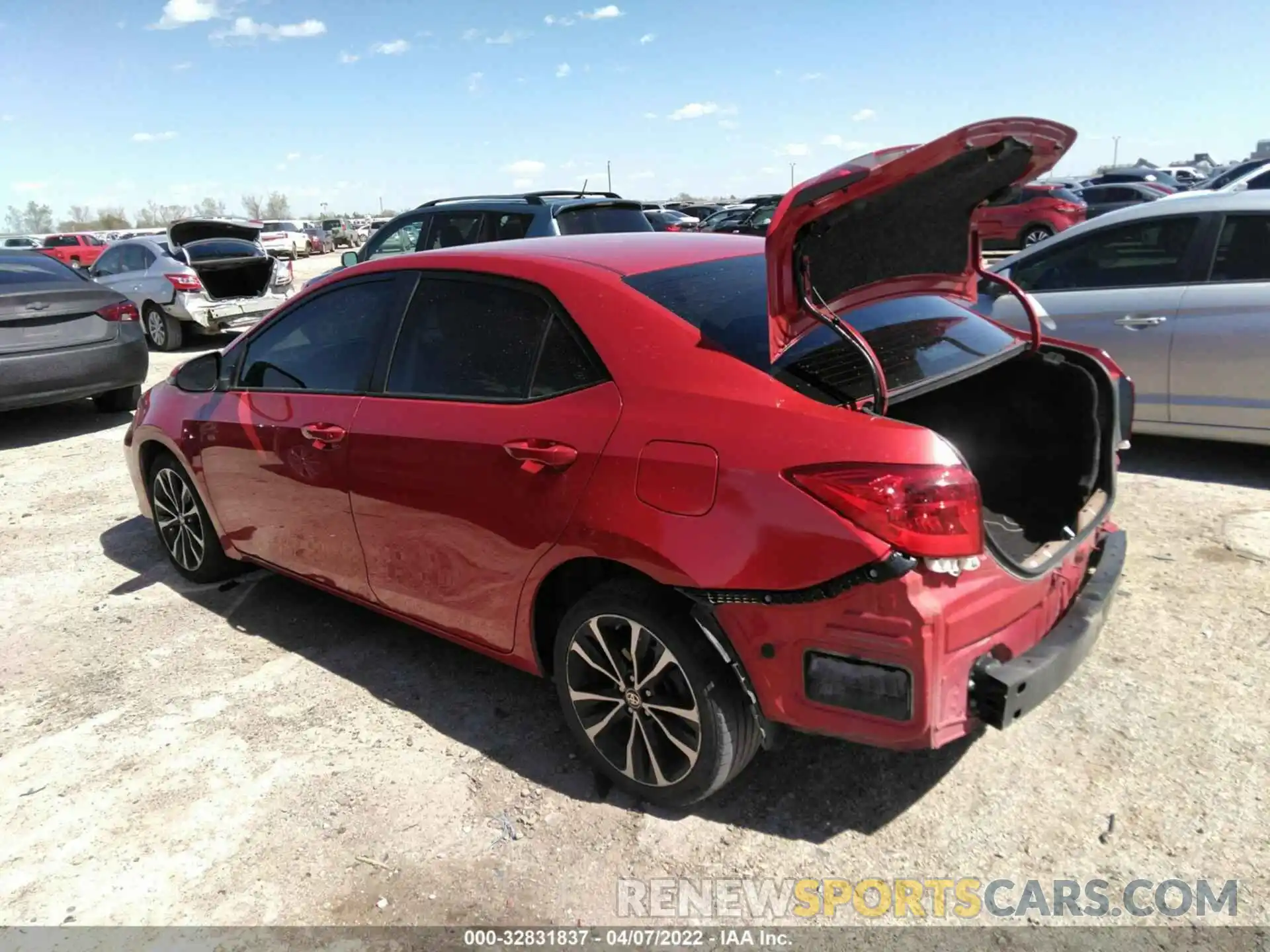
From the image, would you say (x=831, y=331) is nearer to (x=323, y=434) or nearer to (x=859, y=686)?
(x=859, y=686)

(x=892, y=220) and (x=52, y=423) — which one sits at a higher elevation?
(x=892, y=220)

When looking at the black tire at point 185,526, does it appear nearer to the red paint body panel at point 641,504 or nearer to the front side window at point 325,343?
the front side window at point 325,343

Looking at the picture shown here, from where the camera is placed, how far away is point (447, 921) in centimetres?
242

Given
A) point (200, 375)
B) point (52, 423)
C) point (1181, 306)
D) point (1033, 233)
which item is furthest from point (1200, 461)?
point (1033, 233)

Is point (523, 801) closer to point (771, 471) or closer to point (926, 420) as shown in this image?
point (771, 471)

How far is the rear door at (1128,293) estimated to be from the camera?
17.6 feet

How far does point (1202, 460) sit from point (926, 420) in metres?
3.19

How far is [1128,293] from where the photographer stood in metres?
5.54

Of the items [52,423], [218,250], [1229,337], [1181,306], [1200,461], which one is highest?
[218,250]

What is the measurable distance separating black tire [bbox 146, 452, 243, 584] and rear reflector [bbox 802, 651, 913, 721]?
10.7 feet

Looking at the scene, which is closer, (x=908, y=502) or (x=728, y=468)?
(x=908, y=502)

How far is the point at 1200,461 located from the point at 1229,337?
0.96 metres

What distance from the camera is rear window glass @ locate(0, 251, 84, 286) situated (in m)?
7.80

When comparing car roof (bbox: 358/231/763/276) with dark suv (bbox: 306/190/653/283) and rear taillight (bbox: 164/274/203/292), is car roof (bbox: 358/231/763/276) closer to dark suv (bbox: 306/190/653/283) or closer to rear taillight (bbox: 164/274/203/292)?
dark suv (bbox: 306/190/653/283)
